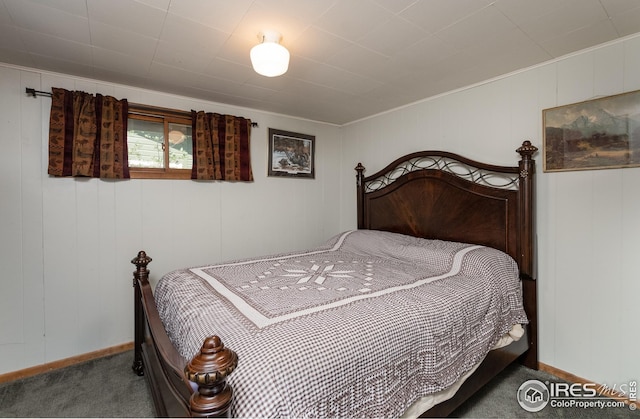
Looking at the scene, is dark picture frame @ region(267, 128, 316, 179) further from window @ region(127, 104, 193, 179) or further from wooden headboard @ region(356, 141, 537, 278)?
window @ region(127, 104, 193, 179)

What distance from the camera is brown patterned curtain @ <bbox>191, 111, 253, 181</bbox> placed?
284 cm

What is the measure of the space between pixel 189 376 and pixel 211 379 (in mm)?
62

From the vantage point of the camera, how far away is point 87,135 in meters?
2.34

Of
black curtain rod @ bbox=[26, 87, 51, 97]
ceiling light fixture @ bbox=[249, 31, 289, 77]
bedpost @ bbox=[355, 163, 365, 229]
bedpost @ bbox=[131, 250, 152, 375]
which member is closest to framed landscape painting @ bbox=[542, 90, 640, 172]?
bedpost @ bbox=[355, 163, 365, 229]

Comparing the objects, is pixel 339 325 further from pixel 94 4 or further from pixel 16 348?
pixel 16 348

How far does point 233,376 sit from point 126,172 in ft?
7.43

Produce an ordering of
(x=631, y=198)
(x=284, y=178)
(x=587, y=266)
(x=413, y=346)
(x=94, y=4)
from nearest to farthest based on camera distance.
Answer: (x=413, y=346) < (x=94, y=4) < (x=631, y=198) < (x=587, y=266) < (x=284, y=178)

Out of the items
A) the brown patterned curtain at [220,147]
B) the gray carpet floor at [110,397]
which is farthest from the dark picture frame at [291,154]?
the gray carpet floor at [110,397]

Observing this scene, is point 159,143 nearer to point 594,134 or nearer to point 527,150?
point 527,150

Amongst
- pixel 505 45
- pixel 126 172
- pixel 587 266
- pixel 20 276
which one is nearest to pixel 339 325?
pixel 587 266

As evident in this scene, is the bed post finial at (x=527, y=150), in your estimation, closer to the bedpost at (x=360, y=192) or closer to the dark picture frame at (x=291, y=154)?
the bedpost at (x=360, y=192)

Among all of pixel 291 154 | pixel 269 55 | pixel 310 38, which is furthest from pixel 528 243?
pixel 291 154

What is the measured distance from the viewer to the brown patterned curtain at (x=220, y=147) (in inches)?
112

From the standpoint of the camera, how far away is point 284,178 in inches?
138
